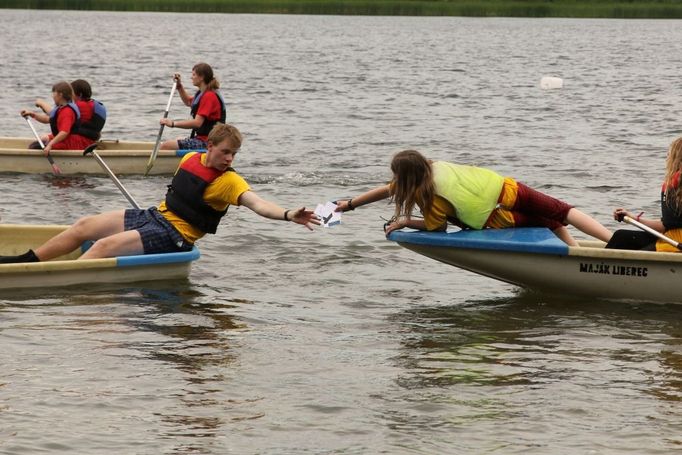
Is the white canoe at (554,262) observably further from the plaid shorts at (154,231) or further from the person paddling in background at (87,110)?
the person paddling in background at (87,110)

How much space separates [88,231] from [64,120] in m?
5.99

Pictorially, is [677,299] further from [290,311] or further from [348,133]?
[348,133]

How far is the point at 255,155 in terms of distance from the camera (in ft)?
64.7

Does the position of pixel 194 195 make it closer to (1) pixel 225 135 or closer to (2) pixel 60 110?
(1) pixel 225 135

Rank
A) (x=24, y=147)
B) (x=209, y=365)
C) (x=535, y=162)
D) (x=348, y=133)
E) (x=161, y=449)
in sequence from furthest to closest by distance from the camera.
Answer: (x=348, y=133) → (x=535, y=162) → (x=24, y=147) → (x=209, y=365) → (x=161, y=449)

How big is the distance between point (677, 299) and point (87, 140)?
8.73 meters

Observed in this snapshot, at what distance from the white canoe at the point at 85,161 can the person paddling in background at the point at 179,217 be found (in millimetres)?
6007

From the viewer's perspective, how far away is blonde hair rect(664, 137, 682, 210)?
9234 millimetres

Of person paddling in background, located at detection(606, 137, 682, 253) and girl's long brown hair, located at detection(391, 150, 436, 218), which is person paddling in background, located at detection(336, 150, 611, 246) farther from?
person paddling in background, located at detection(606, 137, 682, 253)

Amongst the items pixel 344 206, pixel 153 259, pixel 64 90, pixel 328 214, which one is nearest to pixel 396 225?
pixel 344 206

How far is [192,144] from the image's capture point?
53.7 feet

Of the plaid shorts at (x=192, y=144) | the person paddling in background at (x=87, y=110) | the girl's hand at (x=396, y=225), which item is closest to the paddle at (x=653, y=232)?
the girl's hand at (x=396, y=225)

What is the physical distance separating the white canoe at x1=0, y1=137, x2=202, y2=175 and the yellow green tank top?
7.47m

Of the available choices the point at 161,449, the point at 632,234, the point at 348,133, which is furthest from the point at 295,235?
the point at 348,133
